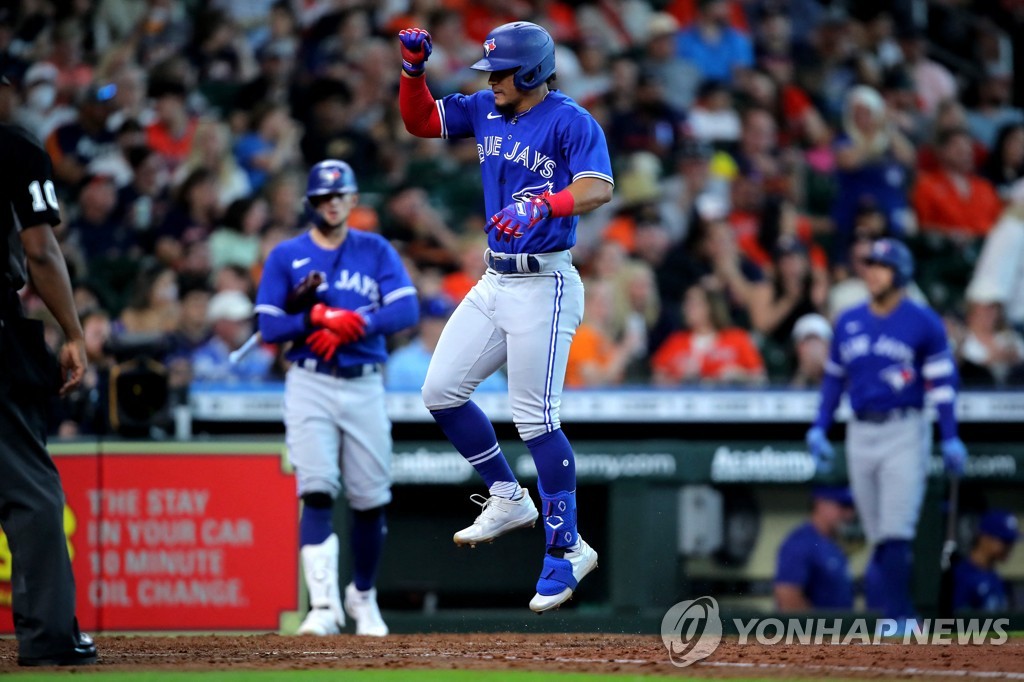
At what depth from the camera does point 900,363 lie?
29.6 ft

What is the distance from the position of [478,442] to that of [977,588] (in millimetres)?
4740

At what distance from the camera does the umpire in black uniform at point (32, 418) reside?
5.33m

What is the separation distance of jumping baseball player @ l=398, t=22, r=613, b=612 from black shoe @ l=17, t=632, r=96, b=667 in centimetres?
149

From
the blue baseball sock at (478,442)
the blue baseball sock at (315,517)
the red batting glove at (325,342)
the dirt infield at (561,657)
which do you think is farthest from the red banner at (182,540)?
the blue baseball sock at (478,442)

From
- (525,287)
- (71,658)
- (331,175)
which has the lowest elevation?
(71,658)

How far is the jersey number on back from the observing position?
5371mm

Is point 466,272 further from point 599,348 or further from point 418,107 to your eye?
point 418,107

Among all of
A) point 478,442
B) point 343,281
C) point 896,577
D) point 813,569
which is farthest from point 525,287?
point 813,569

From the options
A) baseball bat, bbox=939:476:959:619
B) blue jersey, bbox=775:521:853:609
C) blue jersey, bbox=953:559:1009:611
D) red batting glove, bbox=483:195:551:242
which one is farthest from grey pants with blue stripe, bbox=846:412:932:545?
red batting glove, bbox=483:195:551:242

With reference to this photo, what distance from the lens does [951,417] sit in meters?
8.97

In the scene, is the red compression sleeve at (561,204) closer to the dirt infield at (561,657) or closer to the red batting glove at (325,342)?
the dirt infield at (561,657)

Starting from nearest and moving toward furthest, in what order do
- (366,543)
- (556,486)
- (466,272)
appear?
(556,486) < (366,543) < (466,272)

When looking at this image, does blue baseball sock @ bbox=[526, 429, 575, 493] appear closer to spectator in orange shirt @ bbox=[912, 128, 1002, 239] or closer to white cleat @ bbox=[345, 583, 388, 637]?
white cleat @ bbox=[345, 583, 388, 637]

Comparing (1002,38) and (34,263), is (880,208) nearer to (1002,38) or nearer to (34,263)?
(1002,38)
